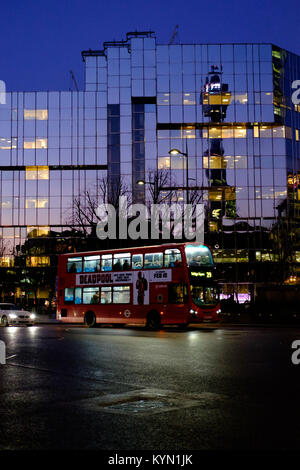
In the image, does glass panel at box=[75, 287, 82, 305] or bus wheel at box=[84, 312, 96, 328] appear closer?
bus wheel at box=[84, 312, 96, 328]

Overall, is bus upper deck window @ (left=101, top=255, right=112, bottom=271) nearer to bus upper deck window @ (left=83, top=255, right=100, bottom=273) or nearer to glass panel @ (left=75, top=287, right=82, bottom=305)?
bus upper deck window @ (left=83, top=255, right=100, bottom=273)

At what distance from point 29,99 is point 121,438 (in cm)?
7240

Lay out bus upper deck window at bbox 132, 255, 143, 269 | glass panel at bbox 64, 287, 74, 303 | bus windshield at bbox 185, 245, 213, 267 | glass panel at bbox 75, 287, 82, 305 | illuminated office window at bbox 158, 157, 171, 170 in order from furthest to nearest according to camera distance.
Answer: illuminated office window at bbox 158, 157, 171, 170 < glass panel at bbox 64, 287, 74, 303 < glass panel at bbox 75, 287, 82, 305 < bus upper deck window at bbox 132, 255, 143, 269 < bus windshield at bbox 185, 245, 213, 267

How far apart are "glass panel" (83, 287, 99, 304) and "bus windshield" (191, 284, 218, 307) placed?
273 inches

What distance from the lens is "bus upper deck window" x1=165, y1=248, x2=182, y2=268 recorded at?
2816 centimetres

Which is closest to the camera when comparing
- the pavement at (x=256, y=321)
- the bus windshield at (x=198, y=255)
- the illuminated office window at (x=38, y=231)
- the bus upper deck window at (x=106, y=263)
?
the bus windshield at (x=198, y=255)

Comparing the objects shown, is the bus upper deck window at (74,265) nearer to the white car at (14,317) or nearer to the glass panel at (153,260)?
the white car at (14,317)

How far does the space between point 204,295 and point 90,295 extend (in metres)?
7.77

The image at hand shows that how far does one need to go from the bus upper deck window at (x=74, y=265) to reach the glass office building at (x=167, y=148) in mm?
27174

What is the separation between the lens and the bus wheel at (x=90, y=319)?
32.8m

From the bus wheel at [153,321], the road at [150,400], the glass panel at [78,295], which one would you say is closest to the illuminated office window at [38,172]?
the glass panel at [78,295]

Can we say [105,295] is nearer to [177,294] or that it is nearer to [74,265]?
[74,265]

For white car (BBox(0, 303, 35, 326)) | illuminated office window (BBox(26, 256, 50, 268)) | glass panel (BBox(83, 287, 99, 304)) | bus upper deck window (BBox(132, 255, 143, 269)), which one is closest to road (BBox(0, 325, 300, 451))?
bus upper deck window (BBox(132, 255, 143, 269))
